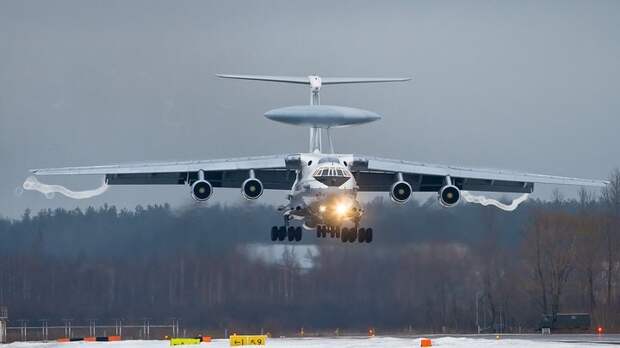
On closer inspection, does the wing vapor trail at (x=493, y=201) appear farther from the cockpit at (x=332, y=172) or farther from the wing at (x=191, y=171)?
the cockpit at (x=332, y=172)

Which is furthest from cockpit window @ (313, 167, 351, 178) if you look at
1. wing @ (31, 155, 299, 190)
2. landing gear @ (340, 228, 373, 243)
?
landing gear @ (340, 228, 373, 243)

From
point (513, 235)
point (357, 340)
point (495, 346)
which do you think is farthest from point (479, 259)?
point (495, 346)

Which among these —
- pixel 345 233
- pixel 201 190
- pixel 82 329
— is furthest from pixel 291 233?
pixel 82 329

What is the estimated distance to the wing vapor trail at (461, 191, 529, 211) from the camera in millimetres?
57000

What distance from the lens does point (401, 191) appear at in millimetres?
48406

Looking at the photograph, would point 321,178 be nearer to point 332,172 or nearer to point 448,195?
point 332,172

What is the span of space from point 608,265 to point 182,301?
1473 cm

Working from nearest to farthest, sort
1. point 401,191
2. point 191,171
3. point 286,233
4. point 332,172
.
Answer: point 332,172, point 401,191, point 191,171, point 286,233

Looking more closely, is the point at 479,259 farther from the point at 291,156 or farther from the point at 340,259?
the point at 291,156

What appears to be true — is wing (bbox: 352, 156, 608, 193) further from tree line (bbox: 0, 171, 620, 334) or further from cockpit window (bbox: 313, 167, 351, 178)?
tree line (bbox: 0, 171, 620, 334)

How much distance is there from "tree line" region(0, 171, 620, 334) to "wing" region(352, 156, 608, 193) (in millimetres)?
4301

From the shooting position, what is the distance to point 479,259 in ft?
190

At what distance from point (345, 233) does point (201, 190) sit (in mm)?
4569

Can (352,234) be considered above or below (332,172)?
below
